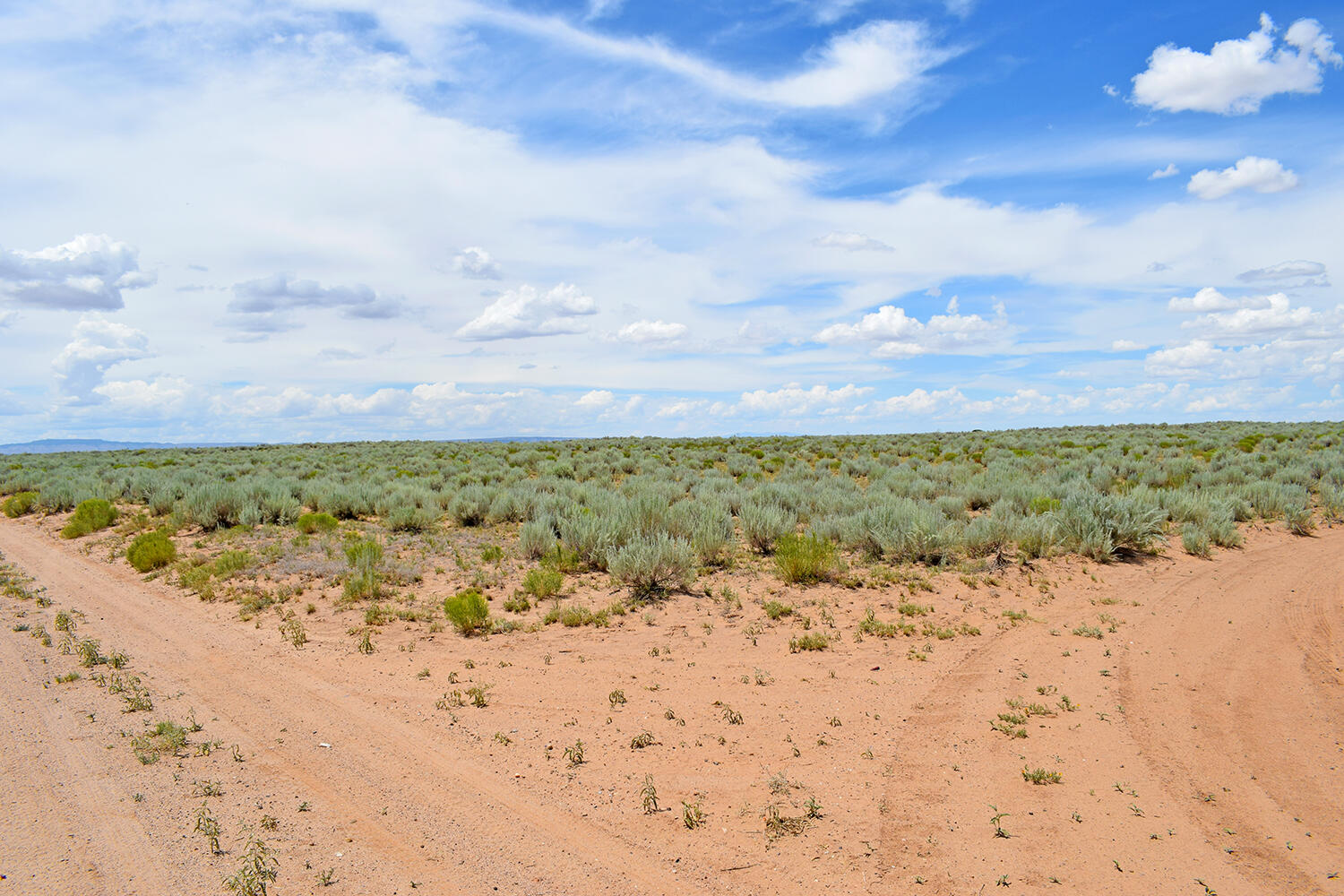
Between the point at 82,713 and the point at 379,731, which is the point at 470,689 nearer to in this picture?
the point at 379,731

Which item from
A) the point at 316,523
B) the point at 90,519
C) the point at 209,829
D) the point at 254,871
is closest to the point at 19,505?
the point at 90,519

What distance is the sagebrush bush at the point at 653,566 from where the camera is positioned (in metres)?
10.4

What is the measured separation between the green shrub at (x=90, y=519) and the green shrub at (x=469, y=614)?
1314 centimetres

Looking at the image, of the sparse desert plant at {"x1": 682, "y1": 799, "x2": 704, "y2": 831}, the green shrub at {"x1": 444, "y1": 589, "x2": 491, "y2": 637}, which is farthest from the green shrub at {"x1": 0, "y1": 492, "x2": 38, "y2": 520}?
the sparse desert plant at {"x1": 682, "y1": 799, "x2": 704, "y2": 831}

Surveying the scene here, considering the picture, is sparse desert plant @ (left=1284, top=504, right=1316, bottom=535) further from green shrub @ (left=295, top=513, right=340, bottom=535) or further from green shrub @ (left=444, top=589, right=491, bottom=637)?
green shrub @ (left=295, top=513, right=340, bottom=535)

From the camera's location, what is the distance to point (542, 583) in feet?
33.8

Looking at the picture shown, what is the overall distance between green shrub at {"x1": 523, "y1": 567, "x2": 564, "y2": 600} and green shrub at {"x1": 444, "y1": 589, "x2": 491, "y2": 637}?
1.22 meters

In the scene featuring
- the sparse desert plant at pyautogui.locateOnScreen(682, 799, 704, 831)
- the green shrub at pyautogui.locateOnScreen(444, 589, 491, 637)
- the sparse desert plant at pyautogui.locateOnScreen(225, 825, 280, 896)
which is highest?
the green shrub at pyautogui.locateOnScreen(444, 589, 491, 637)

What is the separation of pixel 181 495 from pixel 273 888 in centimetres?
1908

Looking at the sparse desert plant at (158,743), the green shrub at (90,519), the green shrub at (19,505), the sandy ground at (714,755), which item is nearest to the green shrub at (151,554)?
the sandy ground at (714,755)

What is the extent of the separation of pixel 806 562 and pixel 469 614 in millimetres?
4911

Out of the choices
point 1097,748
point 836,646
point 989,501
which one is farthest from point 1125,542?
point 1097,748

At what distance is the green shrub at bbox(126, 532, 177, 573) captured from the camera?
498 inches

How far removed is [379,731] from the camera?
6.12m
